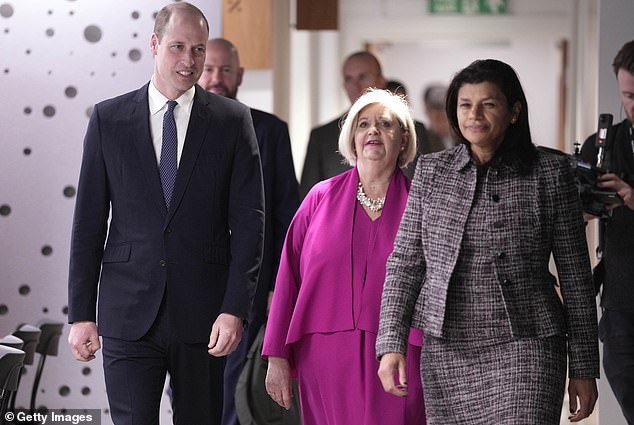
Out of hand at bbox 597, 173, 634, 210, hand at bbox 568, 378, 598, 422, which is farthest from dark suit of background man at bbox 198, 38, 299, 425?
hand at bbox 568, 378, 598, 422

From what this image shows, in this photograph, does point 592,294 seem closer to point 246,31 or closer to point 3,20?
point 3,20

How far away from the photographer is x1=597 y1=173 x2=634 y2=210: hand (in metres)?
4.30

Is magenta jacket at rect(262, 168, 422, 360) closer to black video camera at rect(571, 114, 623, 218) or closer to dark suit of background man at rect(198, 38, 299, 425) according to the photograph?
black video camera at rect(571, 114, 623, 218)

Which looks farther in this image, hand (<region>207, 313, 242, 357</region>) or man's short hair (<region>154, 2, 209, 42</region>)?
man's short hair (<region>154, 2, 209, 42</region>)

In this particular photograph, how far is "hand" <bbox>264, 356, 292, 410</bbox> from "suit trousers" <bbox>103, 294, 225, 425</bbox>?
0.20 m

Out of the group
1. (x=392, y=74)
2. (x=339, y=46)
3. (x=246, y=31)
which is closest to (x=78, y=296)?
(x=246, y=31)

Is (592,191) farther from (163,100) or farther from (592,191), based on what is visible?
(163,100)

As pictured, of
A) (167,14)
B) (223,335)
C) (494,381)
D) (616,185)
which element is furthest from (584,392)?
(167,14)

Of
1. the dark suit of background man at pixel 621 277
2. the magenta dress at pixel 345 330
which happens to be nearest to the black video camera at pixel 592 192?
the dark suit of background man at pixel 621 277

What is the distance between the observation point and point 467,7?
13305mm

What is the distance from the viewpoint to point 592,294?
3639mm

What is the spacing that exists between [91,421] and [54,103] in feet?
4.48

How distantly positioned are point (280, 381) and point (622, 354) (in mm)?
1284

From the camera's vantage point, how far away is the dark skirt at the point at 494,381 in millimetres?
3498
